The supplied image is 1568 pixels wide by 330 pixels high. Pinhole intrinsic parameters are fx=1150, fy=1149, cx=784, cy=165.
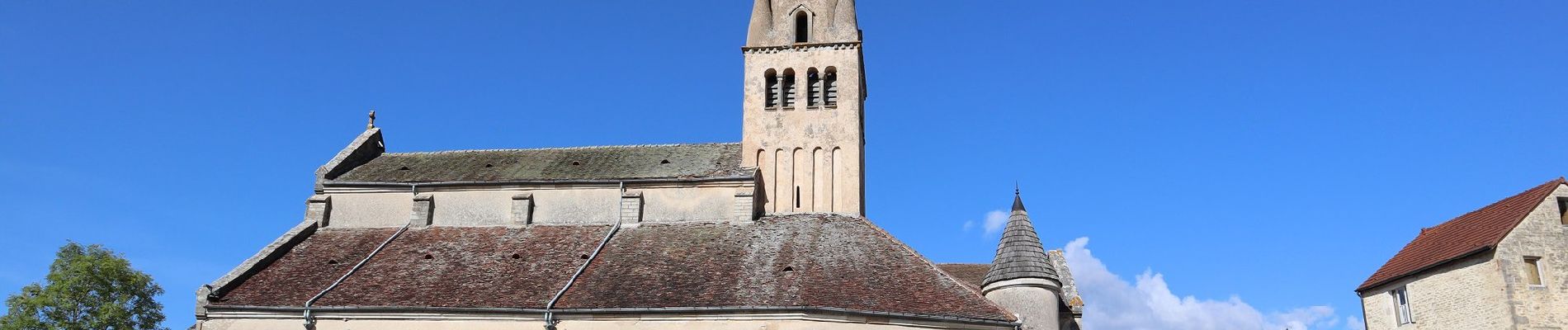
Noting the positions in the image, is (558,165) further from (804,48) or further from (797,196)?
(804,48)

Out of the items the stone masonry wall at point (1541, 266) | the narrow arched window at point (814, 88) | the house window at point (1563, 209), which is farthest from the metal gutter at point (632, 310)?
the house window at point (1563, 209)

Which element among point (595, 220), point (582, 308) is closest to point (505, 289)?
point (582, 308)

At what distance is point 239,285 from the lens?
29.9m

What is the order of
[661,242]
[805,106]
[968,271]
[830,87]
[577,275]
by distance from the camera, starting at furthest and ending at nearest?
1. [830,87]
2. [968,271]
3. [805,106]
4. [661,242]
5. [577,275]

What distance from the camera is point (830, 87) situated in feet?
118

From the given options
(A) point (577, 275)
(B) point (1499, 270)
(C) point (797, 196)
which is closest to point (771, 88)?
(C) point (797, 196)

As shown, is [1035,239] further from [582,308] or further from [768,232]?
[582,308]

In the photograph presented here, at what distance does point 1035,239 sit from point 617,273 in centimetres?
1083

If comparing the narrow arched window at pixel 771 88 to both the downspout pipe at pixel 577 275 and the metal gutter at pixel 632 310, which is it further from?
the metal gutter at pixel 632 310

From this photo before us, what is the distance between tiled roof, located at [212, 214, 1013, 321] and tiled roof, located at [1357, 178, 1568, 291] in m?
13.4

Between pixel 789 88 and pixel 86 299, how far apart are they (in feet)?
79.0

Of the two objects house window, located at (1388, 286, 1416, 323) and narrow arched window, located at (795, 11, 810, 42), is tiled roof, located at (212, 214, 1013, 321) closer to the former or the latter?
narrow arched window, located at (795, 11, 810, 42)

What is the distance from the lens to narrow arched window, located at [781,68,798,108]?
118ft

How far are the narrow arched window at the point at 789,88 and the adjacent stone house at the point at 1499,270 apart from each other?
18560 mm
